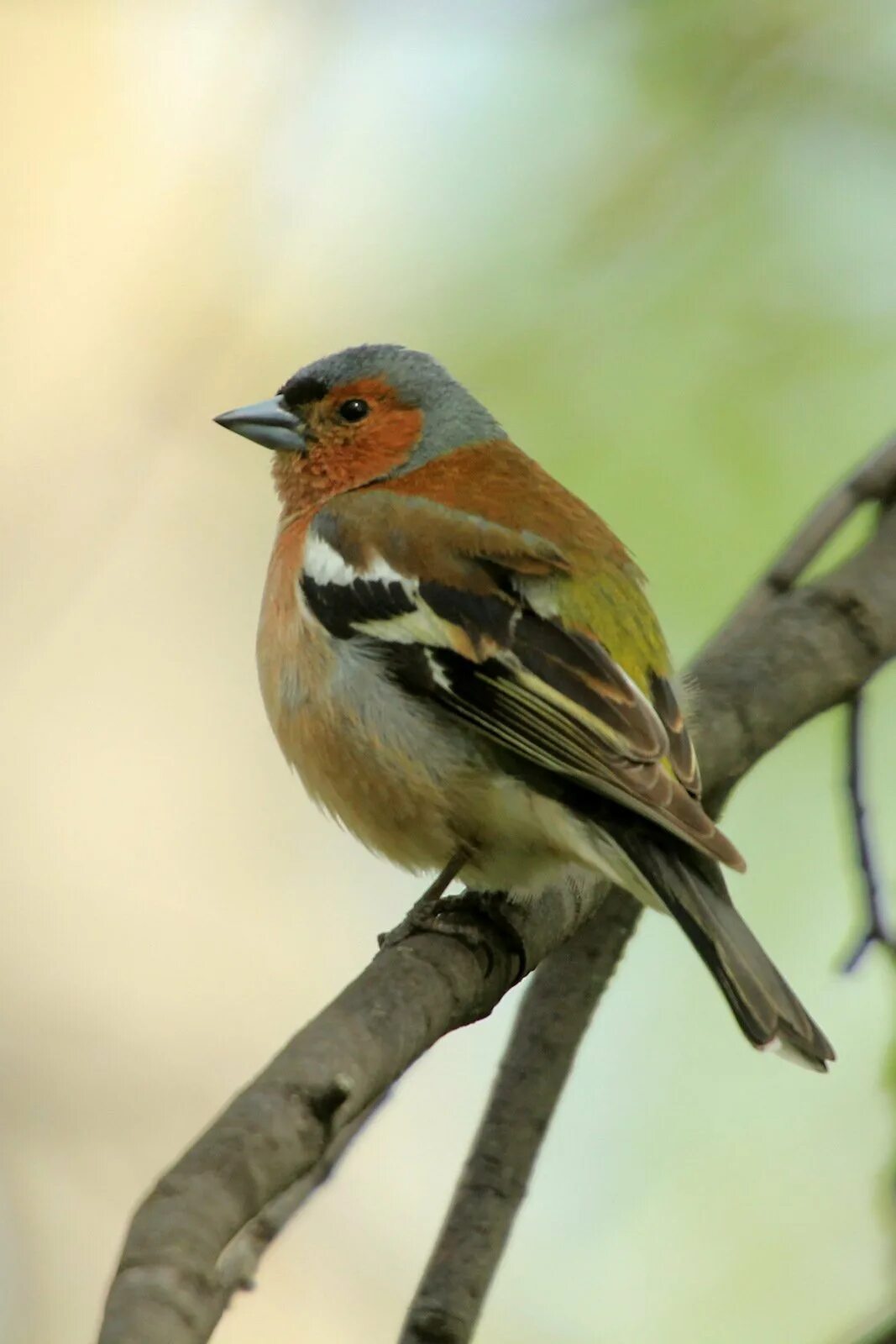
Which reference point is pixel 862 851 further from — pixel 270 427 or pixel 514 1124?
pixel 270 427

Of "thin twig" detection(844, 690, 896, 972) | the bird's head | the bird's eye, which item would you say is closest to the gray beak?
the bird's head

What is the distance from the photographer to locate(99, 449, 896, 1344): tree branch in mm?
1925

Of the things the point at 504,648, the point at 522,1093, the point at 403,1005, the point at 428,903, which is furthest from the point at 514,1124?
the point at 504,648

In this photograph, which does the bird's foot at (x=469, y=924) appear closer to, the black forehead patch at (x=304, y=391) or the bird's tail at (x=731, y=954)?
the bird's tail at (x=731, y=954)

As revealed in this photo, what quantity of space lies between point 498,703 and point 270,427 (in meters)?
1.58

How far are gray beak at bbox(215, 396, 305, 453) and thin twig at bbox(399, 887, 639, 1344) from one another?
→ 1.59 metres

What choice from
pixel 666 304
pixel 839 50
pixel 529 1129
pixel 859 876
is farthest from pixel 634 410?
pixel 529 1129

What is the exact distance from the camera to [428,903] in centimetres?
363

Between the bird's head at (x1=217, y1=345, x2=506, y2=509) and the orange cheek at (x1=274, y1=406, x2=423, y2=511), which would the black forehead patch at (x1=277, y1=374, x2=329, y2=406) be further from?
the orange cheek at (x1=274, y1=406, x2=423, y2=511)

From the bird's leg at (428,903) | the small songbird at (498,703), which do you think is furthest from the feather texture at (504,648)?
the bird's leg at (428,903)

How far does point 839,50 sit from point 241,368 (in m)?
2.29

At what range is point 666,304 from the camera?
Result: 225 inches

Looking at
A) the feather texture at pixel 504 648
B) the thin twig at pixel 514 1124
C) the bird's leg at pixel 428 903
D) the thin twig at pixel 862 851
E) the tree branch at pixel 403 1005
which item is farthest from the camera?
the thin twig at pixel 862 851

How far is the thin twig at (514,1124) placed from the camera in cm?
304
